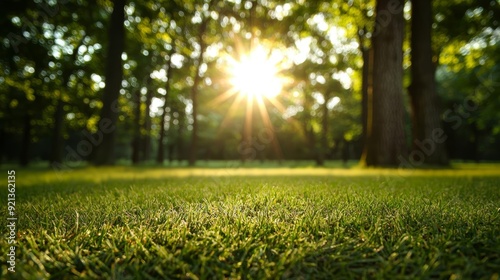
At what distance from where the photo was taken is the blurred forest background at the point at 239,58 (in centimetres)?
951

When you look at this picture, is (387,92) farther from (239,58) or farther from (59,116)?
(59,116)

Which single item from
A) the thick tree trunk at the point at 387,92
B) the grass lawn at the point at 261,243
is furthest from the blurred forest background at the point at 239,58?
the grass lawn at the point at 261,243

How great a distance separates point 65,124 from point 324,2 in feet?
90.8

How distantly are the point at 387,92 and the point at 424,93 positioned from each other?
214 centimetres

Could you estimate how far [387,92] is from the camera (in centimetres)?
921

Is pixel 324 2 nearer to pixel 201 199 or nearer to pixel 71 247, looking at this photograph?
pixel 201 199

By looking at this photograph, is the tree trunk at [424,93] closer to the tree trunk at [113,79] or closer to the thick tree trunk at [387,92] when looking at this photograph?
the thick tree trunk at [387,92]

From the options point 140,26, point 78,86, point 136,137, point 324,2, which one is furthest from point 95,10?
point 136,137

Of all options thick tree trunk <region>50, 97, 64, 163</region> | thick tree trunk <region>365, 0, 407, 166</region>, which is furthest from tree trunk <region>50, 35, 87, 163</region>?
thick tree trunk <region>365, 0, 407, 166</region>

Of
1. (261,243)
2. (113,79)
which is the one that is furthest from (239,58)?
(261,243)

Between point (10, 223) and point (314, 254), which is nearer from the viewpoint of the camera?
point (314, 254)

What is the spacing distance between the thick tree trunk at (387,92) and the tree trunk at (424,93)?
5.19 ft

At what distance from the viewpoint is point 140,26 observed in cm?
1598

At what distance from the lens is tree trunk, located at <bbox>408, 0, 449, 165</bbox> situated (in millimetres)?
10133
